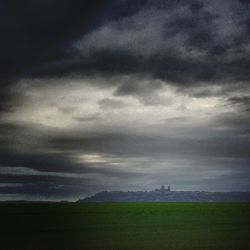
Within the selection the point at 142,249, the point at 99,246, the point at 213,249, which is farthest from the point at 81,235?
the point at 213,249

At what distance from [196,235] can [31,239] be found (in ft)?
40.0

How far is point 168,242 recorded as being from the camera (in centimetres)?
3047

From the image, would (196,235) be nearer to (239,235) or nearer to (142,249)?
(239,235)

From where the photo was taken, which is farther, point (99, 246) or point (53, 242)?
point (53, 242)

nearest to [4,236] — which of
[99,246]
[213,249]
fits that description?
[99,246]

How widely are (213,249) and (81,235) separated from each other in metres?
12.7

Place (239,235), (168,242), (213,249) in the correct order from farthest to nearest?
1. (239,235)
2. (168,242)
3. (213,249)

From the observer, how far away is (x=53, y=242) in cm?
3194

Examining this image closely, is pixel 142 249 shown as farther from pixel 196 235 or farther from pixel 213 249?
pixel 196 235

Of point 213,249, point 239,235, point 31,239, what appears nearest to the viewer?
point 213,249

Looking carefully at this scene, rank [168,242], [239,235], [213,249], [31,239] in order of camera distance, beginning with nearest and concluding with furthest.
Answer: [213,249] < [168,242] < [31,239] < [239,235]

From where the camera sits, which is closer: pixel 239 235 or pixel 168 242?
pixel 168 242

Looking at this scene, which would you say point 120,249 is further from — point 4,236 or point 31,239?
point 4,236

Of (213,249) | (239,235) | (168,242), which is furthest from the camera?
(239,235)
